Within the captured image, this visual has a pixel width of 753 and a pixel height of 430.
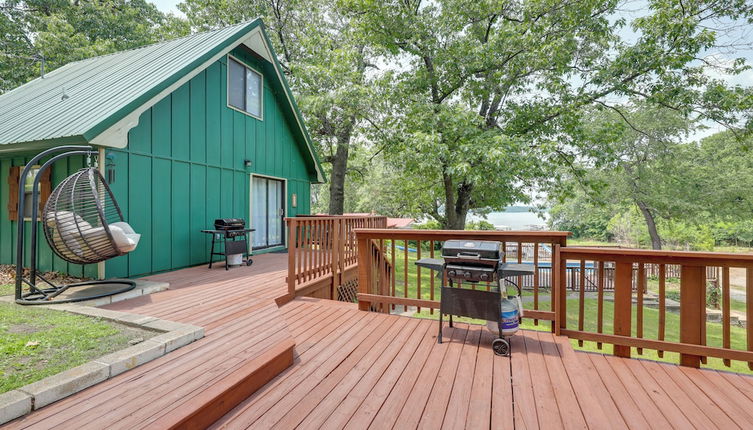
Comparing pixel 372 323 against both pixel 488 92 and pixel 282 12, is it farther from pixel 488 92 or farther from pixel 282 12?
pixel 282 12

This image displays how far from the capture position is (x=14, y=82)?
501 inches

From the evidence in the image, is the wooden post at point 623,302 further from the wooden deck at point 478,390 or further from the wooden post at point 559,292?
the wooden post at point 559,292

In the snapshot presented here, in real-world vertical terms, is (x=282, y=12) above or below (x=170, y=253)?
above

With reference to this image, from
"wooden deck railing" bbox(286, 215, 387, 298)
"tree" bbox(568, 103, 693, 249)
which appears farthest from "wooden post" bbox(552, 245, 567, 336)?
"tree" bbox(568, 103, 693, 249)

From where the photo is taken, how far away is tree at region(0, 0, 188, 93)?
12.0 meters

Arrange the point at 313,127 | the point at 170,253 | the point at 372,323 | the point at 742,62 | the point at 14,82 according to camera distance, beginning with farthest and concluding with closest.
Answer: the point at 14,82 < the point at 313,127 < the point at 742,62 < the point at 170,253 < the point at 372,323

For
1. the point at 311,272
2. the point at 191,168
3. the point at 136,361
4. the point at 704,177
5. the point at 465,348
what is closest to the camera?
the point at 136,361

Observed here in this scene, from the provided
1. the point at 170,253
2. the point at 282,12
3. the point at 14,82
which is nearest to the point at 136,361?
the point at 170,253

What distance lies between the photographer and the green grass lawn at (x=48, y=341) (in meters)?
1.96

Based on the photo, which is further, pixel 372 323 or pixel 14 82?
pixel 14 82

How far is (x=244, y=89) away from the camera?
7.19m

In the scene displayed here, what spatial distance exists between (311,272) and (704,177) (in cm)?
1782

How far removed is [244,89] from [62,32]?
36.8ft

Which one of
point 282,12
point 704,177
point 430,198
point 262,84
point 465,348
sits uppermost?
point 282,12
